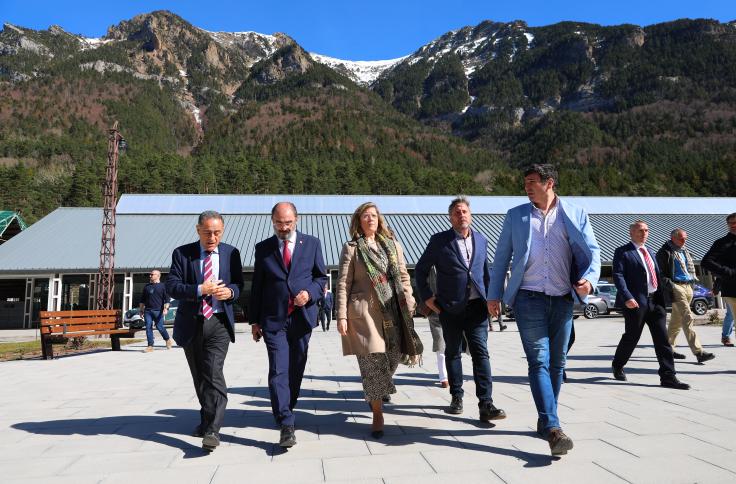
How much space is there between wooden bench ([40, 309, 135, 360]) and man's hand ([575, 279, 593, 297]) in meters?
9.51

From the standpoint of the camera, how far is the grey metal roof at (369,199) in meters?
31.8

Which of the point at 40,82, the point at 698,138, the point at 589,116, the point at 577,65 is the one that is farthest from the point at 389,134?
the point at 40,82

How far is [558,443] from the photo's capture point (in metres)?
3.11

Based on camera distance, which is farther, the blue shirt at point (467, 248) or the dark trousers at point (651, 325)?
the dark trousers at point (651, 325)

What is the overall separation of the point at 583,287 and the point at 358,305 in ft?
5.56

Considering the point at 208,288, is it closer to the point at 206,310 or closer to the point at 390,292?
the point at 206,310

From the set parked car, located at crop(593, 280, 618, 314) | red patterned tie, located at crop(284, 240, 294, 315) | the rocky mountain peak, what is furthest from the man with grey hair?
the rocky mountain peak

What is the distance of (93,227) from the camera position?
1065 inches

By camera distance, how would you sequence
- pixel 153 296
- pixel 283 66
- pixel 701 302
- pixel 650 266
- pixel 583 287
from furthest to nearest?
pixel 283 66 < pixel 701 302 < pixel 153 296 < pixel 650 266 < pixel 583 287

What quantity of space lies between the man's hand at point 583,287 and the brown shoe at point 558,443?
93cm

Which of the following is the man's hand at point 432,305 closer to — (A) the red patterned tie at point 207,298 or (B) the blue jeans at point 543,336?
(B) the blue jeans at point 543,336

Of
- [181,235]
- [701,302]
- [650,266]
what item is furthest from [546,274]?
[181,235]

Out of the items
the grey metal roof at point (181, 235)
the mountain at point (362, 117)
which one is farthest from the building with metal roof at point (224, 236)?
the mountain at point (362, 117)

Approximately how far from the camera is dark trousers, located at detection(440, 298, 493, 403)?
4219mm
